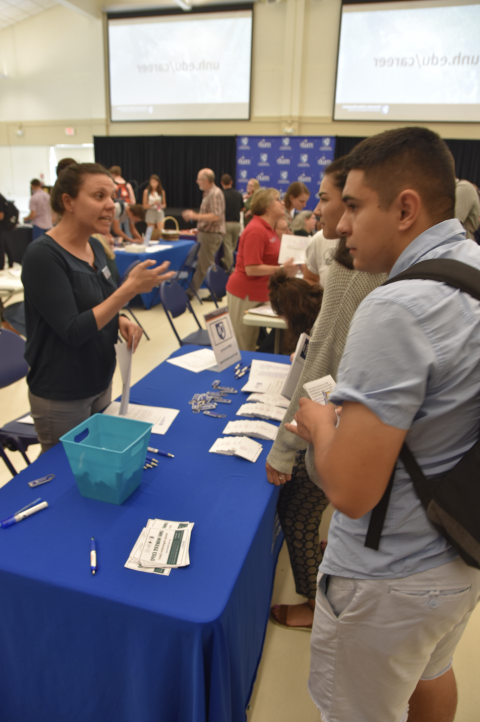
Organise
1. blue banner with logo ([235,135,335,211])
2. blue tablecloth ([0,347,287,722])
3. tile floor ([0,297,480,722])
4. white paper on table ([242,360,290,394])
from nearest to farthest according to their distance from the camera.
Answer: blue tablecloth ([0,347,287,722]) < tile floor ([0,297,480,722]) < white paper on table ([242,360,290,394]) < blue banner with logo ([235,135,335,211])

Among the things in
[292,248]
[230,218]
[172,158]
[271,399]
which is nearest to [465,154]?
[230,218]

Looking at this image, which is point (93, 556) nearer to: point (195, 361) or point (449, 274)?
point (449, 274)

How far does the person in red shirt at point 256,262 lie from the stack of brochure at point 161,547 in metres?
2.22

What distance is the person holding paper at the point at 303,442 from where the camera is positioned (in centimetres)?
126

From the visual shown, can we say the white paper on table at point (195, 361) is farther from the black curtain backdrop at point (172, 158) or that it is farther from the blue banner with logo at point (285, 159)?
the black curtain backdrop at point (172, 158)

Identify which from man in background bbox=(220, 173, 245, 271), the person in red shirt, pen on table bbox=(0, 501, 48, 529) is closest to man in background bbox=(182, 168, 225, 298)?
man in background bbox=(220, 173, 245, 271)

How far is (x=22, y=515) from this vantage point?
117 cm

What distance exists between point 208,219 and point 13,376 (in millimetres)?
5022

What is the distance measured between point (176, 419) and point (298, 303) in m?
0.91

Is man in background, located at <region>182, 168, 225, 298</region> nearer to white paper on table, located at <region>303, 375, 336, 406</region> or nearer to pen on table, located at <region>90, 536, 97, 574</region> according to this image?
white paper on table, located at <region>303, 375, 336, 406</region>

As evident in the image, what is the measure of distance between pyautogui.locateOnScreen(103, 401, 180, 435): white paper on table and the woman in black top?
0.09 meters

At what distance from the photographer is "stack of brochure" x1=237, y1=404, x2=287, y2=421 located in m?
1.77

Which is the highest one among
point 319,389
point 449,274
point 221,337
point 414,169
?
point 414,169

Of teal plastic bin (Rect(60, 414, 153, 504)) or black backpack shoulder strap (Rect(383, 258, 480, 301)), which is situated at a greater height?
black backpack shoulder strap (Rect(383, 258, 480, 301))
